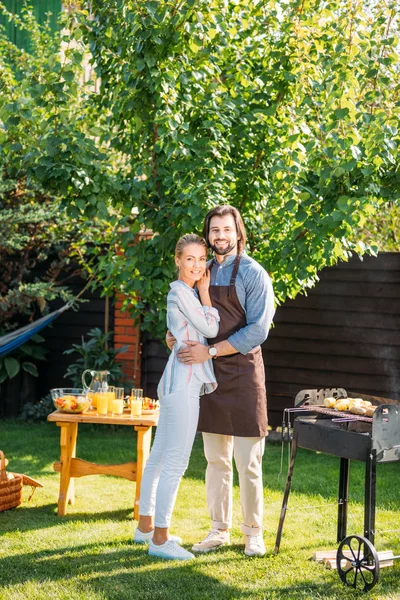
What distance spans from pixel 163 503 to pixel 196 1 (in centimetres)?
261

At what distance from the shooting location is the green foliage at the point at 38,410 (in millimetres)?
7691

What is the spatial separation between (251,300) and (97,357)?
392 centimetres

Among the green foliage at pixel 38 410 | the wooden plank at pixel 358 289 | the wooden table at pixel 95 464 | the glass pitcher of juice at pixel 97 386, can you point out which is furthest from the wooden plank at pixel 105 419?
the green foliage at pixel 38 410

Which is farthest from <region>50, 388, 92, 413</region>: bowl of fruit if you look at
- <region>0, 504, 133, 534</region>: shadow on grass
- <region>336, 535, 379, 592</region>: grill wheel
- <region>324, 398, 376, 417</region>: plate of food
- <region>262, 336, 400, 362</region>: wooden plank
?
<region>262, 336, 400, 362</region>: wooden plank

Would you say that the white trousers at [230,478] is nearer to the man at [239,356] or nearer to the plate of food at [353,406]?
the man at [239,356]

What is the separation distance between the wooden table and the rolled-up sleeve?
916mm

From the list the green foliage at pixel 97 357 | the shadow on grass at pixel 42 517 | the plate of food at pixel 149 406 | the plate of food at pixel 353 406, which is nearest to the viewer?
the plate of food at pixel 353 406

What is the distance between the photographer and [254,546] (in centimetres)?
387

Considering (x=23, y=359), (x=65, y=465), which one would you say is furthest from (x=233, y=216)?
(x=23, y=359)

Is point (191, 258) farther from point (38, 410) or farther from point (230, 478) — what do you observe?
point (38, 410)

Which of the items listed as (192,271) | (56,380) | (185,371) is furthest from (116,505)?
(56,380)

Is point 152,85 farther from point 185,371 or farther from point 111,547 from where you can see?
point 111,547

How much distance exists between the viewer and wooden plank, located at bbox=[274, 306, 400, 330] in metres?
6.63

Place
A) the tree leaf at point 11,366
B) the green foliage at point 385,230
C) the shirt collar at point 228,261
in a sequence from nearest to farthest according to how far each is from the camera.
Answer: the shirt collar at point 228,261 < the tree leaf at point 11,366 < the green foliage at point 385,230
